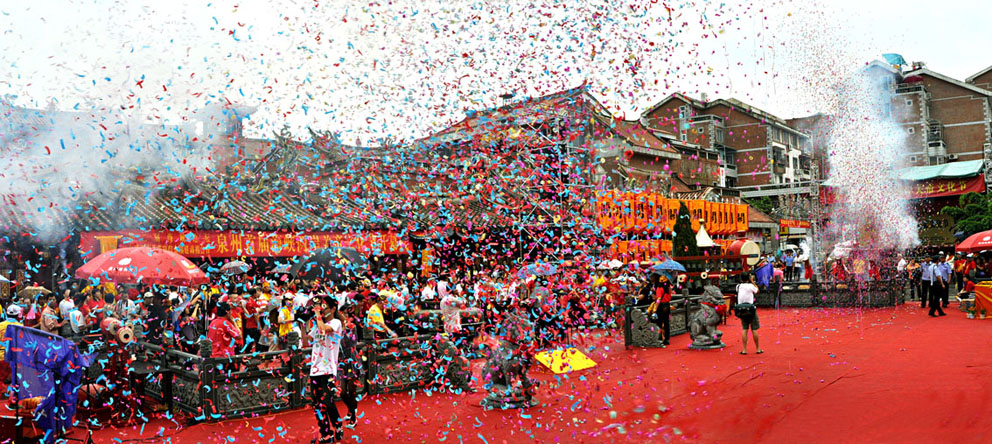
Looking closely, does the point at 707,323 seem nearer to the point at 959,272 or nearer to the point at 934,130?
the point at 959,272

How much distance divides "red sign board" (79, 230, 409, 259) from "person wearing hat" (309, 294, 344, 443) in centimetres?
775

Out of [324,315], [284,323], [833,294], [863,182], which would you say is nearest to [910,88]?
[863,182]

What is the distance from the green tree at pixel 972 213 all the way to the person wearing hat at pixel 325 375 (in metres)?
36.2

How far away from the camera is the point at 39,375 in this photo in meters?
6.48

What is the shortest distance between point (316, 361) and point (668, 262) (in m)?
11.9

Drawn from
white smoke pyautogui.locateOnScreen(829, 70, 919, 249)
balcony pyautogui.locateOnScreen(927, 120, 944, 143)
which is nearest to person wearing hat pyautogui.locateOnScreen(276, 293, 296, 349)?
white smoke pyautogui.locateOnScreen(829, 70, 919, 249)

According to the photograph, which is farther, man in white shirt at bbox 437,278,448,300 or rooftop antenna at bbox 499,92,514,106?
man in white shirt at bbox 437,278,448,300

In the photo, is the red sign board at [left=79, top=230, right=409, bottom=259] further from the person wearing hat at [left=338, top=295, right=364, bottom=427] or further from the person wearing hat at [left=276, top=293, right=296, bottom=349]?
the person wearing hat at [left=338, top=295, right=364, bottom=427]

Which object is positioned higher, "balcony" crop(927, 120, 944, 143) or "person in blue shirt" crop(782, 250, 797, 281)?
"balcony" crop(927, 120, 944, 143)

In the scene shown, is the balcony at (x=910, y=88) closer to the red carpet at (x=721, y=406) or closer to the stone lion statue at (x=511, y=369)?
the red carpet at (x=721, y=406)

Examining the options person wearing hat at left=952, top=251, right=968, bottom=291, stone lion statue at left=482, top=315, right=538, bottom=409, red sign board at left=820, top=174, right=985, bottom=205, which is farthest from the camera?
red sign board at left=820, top=174, right=985, bottom=205

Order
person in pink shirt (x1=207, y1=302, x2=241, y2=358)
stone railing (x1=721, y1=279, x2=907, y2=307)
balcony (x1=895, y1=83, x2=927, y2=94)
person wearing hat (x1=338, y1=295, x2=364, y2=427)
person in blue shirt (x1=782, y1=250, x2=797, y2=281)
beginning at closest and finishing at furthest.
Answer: person wearing hat (x1=338, y1=295, x2=364, y2=427) → person in pink shirt (x1=207, y1=302, x2=241, y2=358) → stone railing (x1=721, y1=279, x2=907, y2=307) → person in blue shirt (x1=782, y1=250, x2=797, y2=281) → balcony (x1=895, y1=83, x2=927, y2=94)

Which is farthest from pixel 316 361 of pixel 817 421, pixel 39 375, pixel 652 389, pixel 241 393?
pixel 817 421

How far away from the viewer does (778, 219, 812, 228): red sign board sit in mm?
43750
